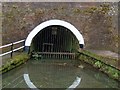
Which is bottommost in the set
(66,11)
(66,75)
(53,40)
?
(66,75)

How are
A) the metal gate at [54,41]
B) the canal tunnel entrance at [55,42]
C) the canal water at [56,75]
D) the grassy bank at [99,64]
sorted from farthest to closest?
the metal gate at [54,41]
the canal tunnel entrance at [55,42]
the grassy bank at [99,64]
the canal water at [56,75]

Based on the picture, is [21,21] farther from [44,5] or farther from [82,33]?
[82,33]

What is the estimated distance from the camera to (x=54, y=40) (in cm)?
1375

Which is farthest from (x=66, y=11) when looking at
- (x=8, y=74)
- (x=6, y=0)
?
(x=8, y=74)

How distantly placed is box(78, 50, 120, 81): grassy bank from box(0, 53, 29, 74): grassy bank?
7.19ft

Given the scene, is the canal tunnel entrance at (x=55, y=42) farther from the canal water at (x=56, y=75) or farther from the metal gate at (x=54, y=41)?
the canal water at (x=56, y=75)

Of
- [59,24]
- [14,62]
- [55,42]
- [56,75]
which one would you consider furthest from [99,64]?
[55,42]

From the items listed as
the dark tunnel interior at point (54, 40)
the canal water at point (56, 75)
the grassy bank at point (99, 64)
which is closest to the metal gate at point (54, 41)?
the dark tunnel interior at point (54, 40)

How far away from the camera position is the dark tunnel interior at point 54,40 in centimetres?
1334

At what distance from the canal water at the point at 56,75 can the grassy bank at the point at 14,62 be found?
13 cm

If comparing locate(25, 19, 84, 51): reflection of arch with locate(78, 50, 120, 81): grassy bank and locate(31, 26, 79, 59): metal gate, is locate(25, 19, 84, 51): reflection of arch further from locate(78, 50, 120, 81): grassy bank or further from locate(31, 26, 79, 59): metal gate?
locate(31, 26, 79, 59): metal gate

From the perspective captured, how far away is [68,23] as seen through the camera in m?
11.9

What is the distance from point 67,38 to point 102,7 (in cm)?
255

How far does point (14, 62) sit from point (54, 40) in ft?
14.8
